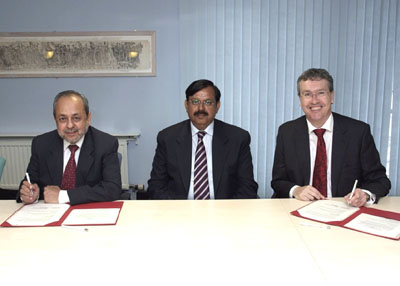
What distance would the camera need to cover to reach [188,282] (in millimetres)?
1058

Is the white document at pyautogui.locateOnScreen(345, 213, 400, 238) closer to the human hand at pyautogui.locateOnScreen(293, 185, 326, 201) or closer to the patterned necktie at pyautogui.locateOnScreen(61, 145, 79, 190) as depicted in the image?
the human hand at pyautogui.locateOnScreen(293, 185, 326, 201)

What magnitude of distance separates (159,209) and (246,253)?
0.60m

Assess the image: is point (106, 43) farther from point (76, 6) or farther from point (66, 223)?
point (66, 223)

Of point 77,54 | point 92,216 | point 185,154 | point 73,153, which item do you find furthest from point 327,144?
point 77,54

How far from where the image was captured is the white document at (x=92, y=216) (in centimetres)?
153

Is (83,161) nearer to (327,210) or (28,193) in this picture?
(28,193)

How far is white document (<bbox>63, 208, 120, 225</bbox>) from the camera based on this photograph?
1530 millimetres

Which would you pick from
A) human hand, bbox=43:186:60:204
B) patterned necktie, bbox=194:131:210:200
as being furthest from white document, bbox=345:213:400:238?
human hand, bbox=43:186:60:204

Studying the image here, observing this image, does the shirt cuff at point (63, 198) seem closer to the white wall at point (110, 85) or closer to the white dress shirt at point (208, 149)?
the white dress shirt at point (208, 149)

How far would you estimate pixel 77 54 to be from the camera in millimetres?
3756

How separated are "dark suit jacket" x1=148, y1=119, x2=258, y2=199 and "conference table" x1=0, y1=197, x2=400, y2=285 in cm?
67

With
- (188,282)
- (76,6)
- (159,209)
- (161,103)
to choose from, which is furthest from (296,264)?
(76,6)

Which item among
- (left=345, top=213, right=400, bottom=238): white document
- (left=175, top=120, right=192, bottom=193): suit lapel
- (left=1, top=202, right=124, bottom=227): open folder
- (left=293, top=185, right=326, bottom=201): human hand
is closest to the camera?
(left=345, top=213, right=400, bottom=238): white document

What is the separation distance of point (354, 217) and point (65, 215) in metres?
1.29
